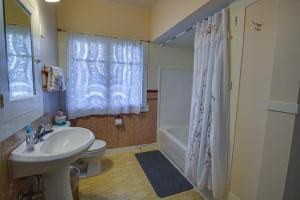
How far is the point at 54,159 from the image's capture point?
2.99 ft

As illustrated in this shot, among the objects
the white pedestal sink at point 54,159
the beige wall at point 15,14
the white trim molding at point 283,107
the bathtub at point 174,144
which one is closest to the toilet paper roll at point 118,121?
the bathtub at point 174,144

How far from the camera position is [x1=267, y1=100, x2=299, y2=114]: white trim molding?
0.97 m

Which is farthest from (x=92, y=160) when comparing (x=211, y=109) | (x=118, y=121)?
(x=211, y=109)

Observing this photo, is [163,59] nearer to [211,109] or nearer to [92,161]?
[211,109]

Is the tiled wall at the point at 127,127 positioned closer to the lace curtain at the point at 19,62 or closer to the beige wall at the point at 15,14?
the lace curtain at the point at 19,62

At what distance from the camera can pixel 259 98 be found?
1219 mm

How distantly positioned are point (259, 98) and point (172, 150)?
153cm

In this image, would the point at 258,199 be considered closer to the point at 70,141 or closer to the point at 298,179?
the point at 298,179

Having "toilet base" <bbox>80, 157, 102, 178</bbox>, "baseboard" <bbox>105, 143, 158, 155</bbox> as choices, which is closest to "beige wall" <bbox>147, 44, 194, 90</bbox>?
"baseboard" <bbox>105, 143, 158, 155</bbox>

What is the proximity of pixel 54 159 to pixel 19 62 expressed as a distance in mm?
713

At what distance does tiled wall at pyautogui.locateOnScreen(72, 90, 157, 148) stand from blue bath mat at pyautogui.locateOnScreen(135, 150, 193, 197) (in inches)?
11.9

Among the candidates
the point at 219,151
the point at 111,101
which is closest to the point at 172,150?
the point at 219,151

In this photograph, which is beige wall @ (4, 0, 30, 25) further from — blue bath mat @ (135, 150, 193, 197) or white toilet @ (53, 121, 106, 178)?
blue bath mat @ (135, 150, 193, 197)

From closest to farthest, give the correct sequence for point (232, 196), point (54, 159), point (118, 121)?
point (54, 159) → point (232, 196) → point (118, 121)
